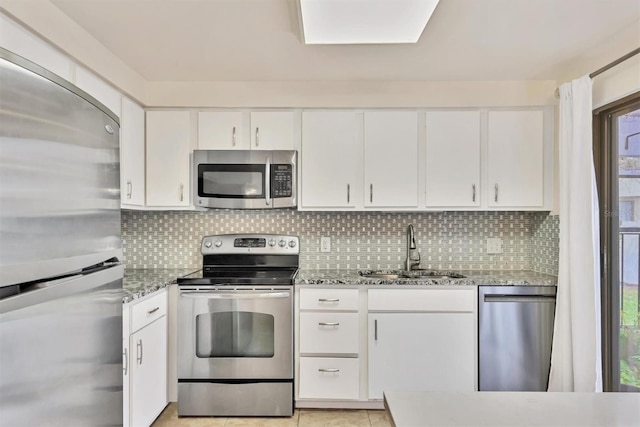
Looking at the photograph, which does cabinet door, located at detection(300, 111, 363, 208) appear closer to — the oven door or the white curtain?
the oven door

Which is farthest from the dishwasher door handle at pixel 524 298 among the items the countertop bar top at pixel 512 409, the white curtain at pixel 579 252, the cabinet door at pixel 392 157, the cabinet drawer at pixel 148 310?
the cabinet drawer at pixel 148 310

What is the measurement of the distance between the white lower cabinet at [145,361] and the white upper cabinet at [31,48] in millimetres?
1198

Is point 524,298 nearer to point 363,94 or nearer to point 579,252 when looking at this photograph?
point 579,252

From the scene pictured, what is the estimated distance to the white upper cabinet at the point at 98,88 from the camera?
6.70 ft

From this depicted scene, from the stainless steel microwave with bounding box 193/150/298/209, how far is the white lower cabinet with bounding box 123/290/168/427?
740mm

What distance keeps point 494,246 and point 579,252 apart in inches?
32.9

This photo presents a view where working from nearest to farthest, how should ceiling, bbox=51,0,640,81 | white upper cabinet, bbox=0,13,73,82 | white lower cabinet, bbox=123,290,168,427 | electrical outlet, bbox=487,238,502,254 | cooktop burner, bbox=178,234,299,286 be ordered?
white upper cabinet, bbox=0,13,73,82 → ceiling, bbox=51,0,640,81 → white lower cabinet, bbox=123,290,168,427 → cooktop burner, bbox=178,234,299,286 → electrical outlet, bbox=487,238,502,254

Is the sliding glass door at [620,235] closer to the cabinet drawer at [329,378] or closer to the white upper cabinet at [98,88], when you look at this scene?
the cabinet drawer at [329,378]

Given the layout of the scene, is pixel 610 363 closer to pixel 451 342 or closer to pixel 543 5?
pixel 451 342

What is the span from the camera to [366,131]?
9.12 feet

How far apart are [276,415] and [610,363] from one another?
79.7 inches

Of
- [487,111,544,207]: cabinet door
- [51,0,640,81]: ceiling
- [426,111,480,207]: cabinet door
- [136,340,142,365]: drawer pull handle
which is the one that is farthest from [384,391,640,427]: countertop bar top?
[487,111,544,207]: cabinet door

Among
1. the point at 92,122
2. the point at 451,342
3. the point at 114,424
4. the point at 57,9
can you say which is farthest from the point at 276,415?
the point at 57,9

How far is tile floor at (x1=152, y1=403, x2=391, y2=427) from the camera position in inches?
95.7
